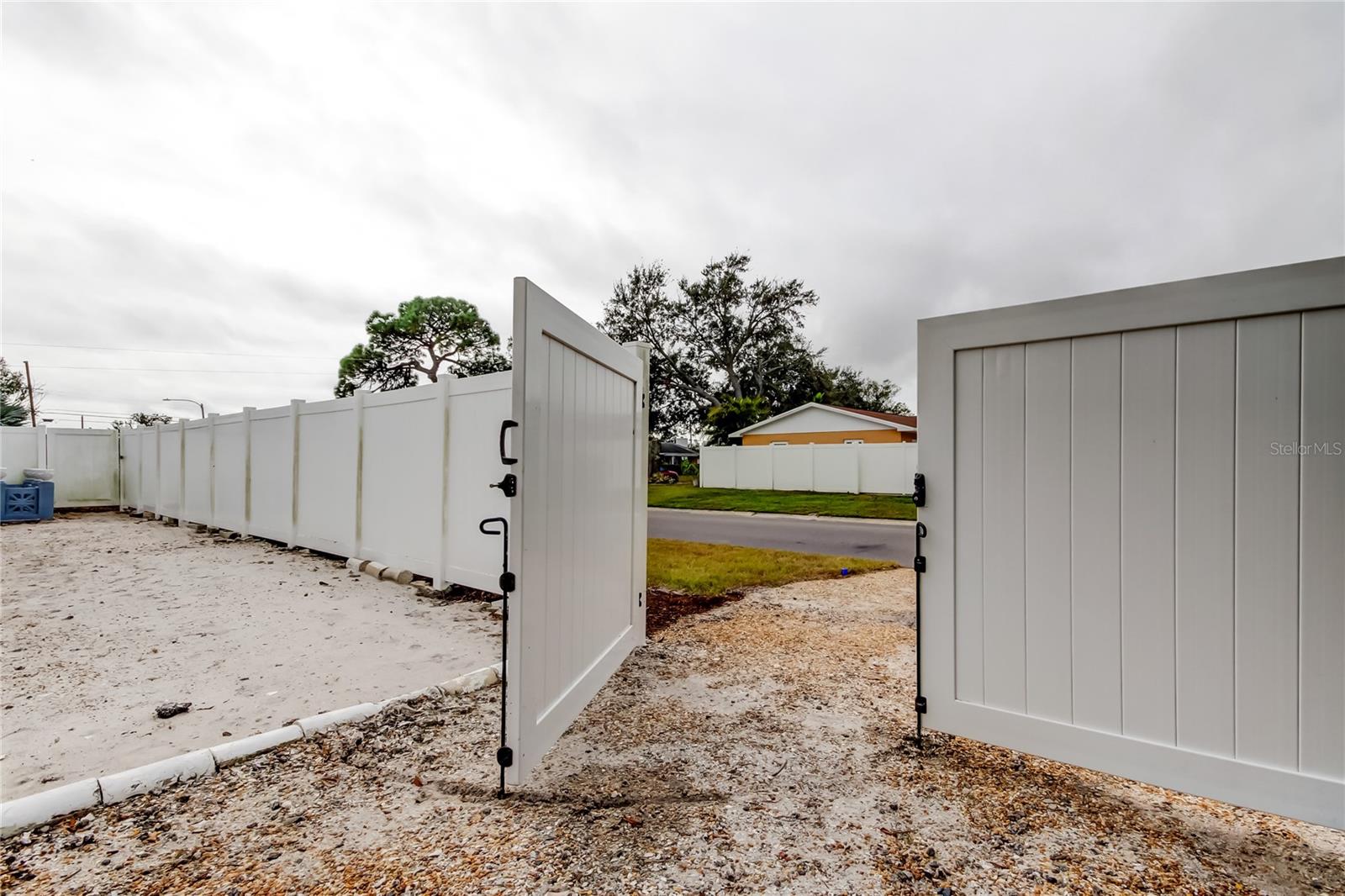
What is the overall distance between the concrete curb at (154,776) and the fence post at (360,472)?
12.0ft

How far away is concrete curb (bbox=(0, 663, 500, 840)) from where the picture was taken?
5.55 feet

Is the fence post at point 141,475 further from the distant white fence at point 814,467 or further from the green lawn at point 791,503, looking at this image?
the distant white fence at point 814,467

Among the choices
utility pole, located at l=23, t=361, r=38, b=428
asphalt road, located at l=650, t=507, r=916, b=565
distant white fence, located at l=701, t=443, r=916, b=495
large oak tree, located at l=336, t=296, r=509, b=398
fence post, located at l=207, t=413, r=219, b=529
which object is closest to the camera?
asphalt road, located at l=650, t=507, r=916, b=565

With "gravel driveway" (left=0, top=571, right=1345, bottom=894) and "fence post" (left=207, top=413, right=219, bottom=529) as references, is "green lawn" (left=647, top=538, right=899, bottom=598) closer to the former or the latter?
"gravel driveway" (left=0, top=571, right=1345, bottom=894)

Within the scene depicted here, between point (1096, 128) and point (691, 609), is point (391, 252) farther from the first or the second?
point (1096, 128)

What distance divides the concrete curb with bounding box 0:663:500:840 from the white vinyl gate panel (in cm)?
273

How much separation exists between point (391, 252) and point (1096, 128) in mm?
11853

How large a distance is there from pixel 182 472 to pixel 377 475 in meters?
7.39

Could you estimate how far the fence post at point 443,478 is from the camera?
4727 millimetres

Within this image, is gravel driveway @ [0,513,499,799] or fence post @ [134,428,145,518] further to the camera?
fence post @ [134,428,145,518]

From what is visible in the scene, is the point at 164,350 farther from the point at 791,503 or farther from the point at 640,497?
the point at 640,497

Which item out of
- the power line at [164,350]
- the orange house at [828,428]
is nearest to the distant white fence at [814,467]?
the orange house at [828,428]

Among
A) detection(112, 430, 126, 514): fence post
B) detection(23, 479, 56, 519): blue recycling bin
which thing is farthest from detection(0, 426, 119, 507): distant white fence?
detection(23, 479, 56, 519): blue recycling bin

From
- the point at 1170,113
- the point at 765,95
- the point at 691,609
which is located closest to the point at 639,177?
the point at 765,95
